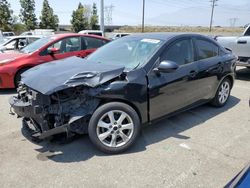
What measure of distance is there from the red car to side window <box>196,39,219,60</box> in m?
3.77

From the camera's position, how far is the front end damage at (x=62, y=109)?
320cm

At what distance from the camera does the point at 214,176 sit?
2971mm

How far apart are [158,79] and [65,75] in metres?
1.34

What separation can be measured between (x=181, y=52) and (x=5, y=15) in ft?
139

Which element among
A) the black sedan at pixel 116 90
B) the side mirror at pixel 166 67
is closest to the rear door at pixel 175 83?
the black sedan at pixel 116 90

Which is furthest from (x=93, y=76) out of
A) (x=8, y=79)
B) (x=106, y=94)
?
(x=8, y=79)

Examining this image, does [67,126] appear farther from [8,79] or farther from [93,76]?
[8,79]

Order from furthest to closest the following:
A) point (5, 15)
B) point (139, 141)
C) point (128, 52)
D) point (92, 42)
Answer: point (5, 15) → point (92, 42) → point (128, 52) → point (139, 141)

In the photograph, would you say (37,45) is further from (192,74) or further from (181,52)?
(192,74)

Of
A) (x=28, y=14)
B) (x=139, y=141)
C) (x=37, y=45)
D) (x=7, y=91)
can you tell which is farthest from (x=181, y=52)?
(x=28, y=14)

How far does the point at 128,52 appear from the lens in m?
4.17

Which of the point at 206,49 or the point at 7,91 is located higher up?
the point at 206,49

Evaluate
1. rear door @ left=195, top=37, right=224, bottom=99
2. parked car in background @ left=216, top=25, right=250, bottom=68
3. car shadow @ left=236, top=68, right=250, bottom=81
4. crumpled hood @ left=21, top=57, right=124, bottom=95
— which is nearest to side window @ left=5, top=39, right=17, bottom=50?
crumpled hood @ left=21, top=57, right=124, bottom=95

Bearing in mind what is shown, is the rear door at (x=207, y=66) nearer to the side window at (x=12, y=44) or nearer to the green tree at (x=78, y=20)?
the side window at (x=12, y=44)
